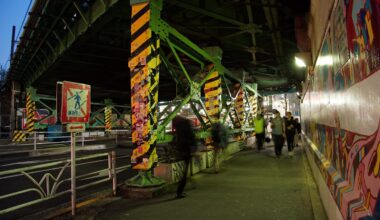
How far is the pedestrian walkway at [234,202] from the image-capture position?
5.30 meters

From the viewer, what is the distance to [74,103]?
569 centimetres

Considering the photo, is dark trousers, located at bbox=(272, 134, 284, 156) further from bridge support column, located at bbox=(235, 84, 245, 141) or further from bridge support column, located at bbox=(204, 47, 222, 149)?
bridge support column, located at bbox=(235, 84, 245, 141)

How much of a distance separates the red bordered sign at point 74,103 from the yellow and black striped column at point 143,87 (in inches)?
57.1

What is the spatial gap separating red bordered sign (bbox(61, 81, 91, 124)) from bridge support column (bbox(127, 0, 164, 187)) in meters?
1.47

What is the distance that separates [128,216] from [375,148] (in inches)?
177

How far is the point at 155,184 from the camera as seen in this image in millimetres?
7062

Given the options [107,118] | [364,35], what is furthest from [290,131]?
[107,118]

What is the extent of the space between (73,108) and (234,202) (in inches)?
141

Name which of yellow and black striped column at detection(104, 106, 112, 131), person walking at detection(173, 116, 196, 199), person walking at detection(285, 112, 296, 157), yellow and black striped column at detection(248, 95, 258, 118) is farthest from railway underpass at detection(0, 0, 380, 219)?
yellow and black striped column at detection(104, 106, 112, 131)

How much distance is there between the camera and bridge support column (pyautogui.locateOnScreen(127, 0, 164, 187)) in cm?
724

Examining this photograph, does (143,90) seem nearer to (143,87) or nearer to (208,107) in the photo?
(143,87)

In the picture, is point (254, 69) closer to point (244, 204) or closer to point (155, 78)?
point (155, 78)

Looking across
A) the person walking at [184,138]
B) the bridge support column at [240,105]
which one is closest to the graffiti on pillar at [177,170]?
the person walking at [184,138]

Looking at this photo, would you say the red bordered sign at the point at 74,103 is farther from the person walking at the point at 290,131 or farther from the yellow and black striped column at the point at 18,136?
the yellow and black striped column at the point at 18,136
